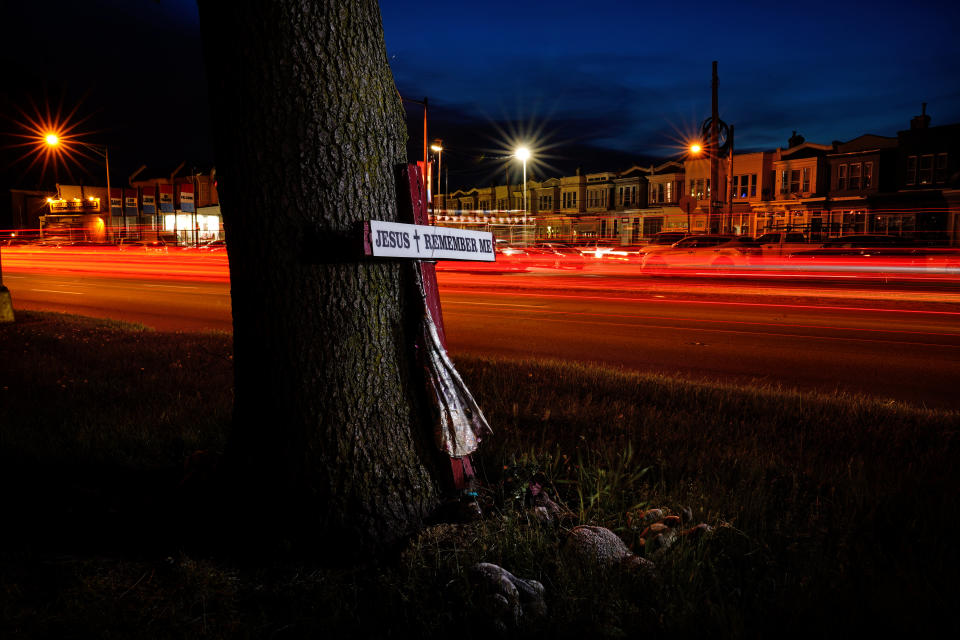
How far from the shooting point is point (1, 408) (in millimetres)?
5109

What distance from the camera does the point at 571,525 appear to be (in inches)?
121

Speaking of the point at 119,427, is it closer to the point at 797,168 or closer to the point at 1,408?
the point at 1,408

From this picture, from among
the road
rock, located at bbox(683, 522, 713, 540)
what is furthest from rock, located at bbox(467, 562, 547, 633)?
the road

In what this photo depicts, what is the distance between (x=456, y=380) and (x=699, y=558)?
4.32ft

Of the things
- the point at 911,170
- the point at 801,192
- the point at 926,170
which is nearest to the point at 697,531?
the point at 926,170

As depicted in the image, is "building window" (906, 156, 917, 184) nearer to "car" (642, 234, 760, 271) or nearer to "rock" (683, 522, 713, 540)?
"car" (642, 234, 760, 271)

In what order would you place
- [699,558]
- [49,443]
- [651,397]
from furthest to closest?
1. [651,397]
2. [49,443]
3. [699,558]

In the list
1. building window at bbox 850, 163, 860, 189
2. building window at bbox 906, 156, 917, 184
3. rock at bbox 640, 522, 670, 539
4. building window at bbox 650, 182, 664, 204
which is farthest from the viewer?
building window at bbox 650, 182, 664, 204

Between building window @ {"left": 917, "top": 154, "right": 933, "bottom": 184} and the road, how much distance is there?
33056 mm

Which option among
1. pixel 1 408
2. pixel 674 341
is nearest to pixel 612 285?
pixel 674 341

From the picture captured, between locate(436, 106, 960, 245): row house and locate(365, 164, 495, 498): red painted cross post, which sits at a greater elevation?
locate(436, 106, 960, 245): row house

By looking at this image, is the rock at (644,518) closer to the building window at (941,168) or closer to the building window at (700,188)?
the building window at (941,168)

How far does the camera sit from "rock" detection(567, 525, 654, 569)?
102 inches

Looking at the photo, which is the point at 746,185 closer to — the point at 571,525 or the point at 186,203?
the point at 186,203
